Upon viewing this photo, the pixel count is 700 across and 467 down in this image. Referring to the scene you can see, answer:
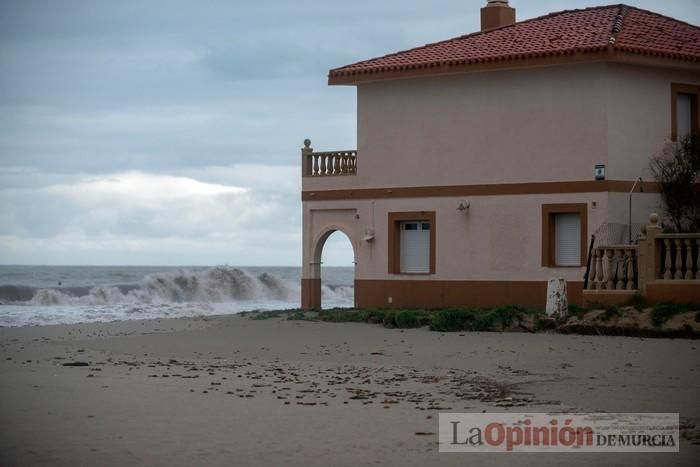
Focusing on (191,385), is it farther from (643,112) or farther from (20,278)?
(20,278)

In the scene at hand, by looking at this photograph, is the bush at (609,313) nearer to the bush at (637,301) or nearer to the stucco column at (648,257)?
the bush at (637,301)

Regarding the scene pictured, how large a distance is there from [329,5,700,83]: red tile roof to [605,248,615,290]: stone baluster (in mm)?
4939

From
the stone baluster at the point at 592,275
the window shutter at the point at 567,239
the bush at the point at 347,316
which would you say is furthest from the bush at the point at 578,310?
the bush at the point at 347,316

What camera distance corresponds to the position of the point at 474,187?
27.4m

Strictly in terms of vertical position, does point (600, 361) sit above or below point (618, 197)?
below

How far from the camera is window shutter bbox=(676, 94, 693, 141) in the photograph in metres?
27.2

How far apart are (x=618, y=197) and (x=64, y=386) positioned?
1505 cm

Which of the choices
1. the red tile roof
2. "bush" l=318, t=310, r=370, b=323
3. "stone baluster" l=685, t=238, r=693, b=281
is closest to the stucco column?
"stone baluster" l=685, t=238, r=693, b=281

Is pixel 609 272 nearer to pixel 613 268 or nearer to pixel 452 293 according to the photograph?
pixel 613 268

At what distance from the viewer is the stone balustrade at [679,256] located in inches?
842

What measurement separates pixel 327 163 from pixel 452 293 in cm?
508

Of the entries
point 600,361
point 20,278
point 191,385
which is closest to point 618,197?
point 600,361

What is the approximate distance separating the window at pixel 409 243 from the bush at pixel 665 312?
8.46 m

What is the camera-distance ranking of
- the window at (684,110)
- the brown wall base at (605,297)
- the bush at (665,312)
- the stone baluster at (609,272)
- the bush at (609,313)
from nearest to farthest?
the bush at (665,312)
the bush at (609,313)
the brown wall base at (605,297)
the stone baluster at (609,272)
the window at (684,110)
